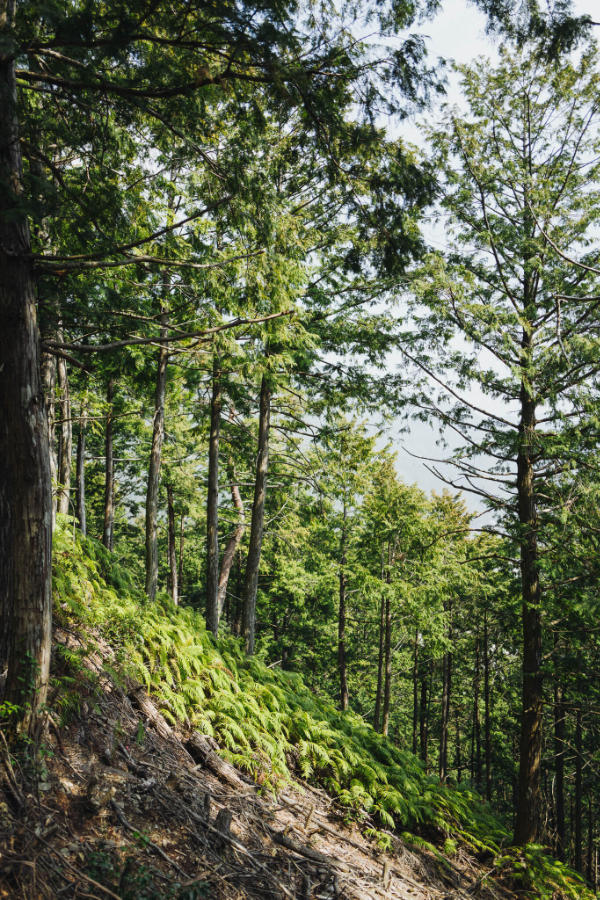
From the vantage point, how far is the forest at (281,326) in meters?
3.58

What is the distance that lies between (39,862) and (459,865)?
242 inches

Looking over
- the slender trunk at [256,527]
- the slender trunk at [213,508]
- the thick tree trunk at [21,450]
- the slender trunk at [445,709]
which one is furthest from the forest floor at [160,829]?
the slender trunk at [445,709]

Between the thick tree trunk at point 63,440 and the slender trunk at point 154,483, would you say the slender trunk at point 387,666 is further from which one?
the thick tree trunk at point 63,440

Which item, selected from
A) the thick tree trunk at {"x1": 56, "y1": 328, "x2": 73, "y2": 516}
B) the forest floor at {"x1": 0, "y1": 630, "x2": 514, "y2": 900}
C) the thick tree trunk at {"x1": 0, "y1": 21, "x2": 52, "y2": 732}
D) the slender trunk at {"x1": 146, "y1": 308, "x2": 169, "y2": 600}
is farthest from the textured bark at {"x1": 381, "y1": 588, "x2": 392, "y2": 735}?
the thick tree trunk at {"x1": 0, "y1": 21, "x2": 52, "y2": 732}

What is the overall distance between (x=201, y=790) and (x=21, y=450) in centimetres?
335

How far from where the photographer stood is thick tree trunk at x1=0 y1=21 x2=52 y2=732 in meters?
3.50

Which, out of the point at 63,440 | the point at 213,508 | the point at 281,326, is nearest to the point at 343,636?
the point at 213,508

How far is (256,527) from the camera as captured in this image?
396 inches

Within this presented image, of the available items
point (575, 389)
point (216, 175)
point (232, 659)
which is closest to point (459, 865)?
point (232, 659)

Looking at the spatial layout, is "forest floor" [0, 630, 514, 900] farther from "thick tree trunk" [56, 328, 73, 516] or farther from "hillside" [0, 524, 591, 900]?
"thick tree trunk" [56, 328, 73, 516]

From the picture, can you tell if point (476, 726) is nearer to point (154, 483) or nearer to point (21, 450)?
point (154, 483)

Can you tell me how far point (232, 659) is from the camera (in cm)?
806

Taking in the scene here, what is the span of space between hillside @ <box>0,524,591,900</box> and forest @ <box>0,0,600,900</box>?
0.06 meters

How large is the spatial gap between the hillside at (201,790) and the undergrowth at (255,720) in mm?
25
